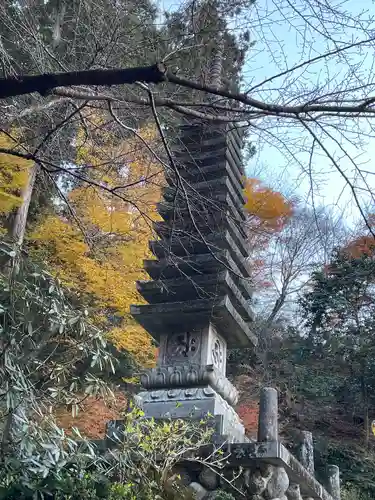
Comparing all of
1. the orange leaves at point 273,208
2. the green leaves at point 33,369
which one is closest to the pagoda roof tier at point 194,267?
the green leaves at point 33,369

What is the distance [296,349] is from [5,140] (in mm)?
9123

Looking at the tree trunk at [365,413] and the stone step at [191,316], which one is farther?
the tree trunk at [365,413]

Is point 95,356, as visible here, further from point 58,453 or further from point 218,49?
point 218,49

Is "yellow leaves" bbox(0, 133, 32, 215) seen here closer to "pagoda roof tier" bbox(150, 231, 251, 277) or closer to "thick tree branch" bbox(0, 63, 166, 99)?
"pagoda roof tier" bbox(150, 231, 251, 277)

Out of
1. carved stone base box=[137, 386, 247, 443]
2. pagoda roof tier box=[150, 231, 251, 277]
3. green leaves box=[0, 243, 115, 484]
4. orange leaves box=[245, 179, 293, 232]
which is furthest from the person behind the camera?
orange leaves box=[245, 179, 293, 232]

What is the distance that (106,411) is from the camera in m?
10.6

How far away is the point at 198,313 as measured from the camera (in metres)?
5.22

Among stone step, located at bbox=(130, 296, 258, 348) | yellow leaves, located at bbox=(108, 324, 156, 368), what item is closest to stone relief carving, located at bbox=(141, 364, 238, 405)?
stone step, located at bbox=(130, 296, 258, 348)

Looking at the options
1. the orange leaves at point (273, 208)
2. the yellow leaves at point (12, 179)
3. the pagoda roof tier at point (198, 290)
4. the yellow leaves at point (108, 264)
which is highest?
the orange leaves at point (273, 208)

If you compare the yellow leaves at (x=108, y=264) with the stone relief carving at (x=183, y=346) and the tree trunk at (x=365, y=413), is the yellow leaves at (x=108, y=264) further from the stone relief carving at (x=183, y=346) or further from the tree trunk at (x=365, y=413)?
the tree trunk at (x=365, y=413)

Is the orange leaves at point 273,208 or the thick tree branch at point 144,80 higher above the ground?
the orange leaves at point 273,208

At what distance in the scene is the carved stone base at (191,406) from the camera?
464 cm

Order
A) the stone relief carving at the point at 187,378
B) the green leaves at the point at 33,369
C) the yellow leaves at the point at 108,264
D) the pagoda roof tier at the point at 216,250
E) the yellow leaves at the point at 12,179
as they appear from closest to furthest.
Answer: the green leaves at the point at 33,369, the stone relief carving at the point at 187,378, the pagoda roof tier at the point at 216,250, the yellow leaves at the point at 108,264, the yellow leaves at the point at 12,179

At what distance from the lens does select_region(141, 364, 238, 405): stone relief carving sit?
4910 mm
